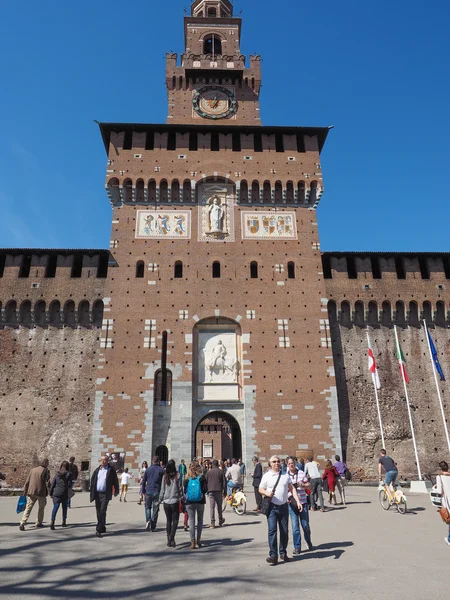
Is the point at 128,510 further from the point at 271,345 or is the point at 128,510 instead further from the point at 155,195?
the point at 155,195

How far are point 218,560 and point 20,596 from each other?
9.02 feet

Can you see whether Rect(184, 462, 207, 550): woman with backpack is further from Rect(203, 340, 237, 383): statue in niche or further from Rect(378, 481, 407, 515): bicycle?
Rect(203, 340, 237, 383): statue in niche

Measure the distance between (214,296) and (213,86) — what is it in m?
15.2

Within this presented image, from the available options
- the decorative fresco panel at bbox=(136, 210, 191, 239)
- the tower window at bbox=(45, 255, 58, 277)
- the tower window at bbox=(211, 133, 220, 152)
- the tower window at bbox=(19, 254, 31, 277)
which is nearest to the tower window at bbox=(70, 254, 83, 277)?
the tower window at bbox=(45, 255, 58, 277)

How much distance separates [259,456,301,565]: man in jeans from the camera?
21.0ft

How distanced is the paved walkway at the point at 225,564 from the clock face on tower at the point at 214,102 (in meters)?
24.9

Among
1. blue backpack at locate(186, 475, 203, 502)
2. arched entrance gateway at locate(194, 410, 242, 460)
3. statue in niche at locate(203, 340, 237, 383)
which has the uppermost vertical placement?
statue in niche at locate(203, 340, 237, 383)

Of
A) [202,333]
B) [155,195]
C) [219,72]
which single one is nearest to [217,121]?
[219,72]

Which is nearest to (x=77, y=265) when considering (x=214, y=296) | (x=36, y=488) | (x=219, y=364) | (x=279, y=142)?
(x=214, y=296)

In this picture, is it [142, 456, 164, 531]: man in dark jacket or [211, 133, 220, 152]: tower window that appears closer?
[142, 456, 164, 531]: man in dark jacket

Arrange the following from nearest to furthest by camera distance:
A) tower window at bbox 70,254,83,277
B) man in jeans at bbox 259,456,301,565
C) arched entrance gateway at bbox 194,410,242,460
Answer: man in jeans at bbox 259,456,301,565, tower window at bbox 70,254,83,277, arched entrance gateway at bbox 194,410,242,460

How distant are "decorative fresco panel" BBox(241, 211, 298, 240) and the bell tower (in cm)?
753

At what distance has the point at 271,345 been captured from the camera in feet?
72.4

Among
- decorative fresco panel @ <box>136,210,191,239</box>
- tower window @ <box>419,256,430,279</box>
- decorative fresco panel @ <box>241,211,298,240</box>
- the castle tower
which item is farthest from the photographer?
tower window @ <box>419,256,430,279</box>
